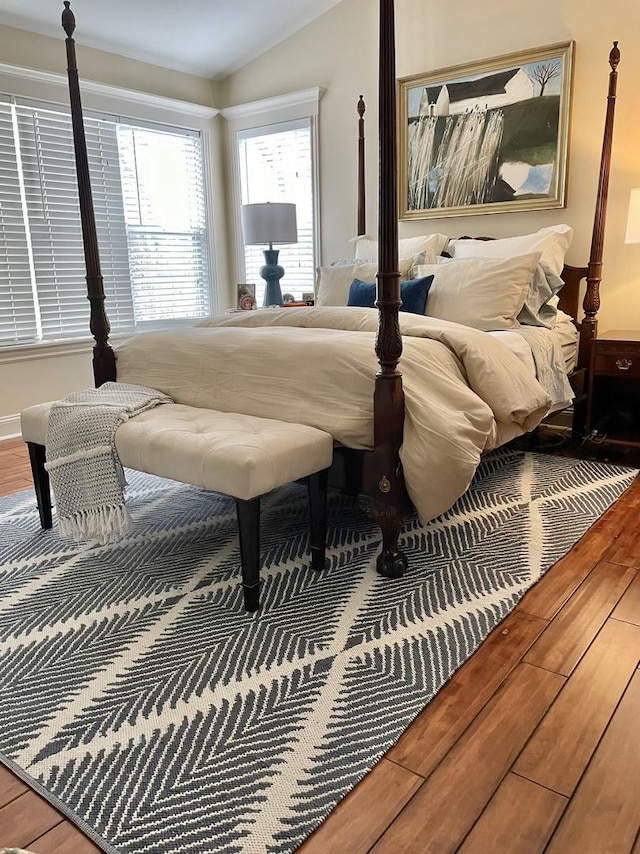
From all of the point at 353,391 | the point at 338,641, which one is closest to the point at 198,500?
the point at 353,391

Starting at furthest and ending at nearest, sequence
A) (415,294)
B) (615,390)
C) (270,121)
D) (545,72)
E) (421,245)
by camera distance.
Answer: (270,121) → (421,245) → (545,72) → (615,390) → (415,294)

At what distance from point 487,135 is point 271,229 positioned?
1.56 meters

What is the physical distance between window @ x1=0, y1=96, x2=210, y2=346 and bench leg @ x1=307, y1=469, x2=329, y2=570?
302 centimetres

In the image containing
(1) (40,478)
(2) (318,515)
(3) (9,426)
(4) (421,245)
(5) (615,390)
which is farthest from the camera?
(3) (9,426)

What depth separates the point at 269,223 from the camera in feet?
15.4

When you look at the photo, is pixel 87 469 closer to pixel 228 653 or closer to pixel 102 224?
pixel 228 653

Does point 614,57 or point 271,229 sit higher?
point 614,57

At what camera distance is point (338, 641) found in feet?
6.09

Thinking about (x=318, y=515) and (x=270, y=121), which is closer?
(x=318, y=515)

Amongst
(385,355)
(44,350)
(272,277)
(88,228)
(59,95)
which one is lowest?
(44,350)

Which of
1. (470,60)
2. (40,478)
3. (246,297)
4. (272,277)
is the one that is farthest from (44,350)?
(470,60)

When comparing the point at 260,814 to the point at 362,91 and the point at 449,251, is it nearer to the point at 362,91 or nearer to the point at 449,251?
the point at 449,251

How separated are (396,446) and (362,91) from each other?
3.51 meters

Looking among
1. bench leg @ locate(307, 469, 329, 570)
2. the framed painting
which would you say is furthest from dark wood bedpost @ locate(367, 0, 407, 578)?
the framed painting
